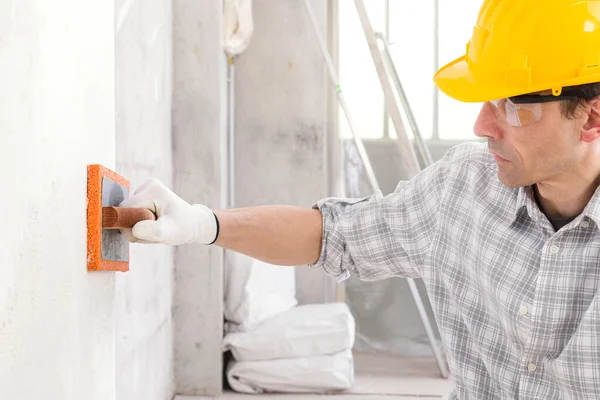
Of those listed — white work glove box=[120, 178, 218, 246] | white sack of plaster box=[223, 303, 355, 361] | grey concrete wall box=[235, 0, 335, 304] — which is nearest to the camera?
white work glove box=[120, 178, 218, 246]

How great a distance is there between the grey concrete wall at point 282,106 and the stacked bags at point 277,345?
665mm

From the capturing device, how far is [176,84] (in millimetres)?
3262

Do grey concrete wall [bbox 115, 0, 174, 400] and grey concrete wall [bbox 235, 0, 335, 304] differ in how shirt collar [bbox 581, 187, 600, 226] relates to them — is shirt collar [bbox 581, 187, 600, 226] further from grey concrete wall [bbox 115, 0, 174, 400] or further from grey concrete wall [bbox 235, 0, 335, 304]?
grey concrete wall [bbox 235, 0, 335, 304]

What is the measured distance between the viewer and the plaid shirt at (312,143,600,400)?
1.30 meters

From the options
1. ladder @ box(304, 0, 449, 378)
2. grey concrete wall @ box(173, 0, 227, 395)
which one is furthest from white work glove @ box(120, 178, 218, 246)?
grey concrete wall @ box(173, 0, 227, 395)

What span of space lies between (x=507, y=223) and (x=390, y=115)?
201cm

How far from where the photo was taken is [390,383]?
11.8 feet

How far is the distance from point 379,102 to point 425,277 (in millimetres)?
2805

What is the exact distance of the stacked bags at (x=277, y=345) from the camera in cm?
332

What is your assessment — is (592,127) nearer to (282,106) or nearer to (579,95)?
(579,95)

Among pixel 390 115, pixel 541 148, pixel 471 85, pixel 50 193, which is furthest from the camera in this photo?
pixel 390 115

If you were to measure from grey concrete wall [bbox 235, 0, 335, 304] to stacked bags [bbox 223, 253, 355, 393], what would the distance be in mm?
665

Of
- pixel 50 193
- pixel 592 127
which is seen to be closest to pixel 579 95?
pixel 592 127

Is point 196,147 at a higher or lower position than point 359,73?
lower
